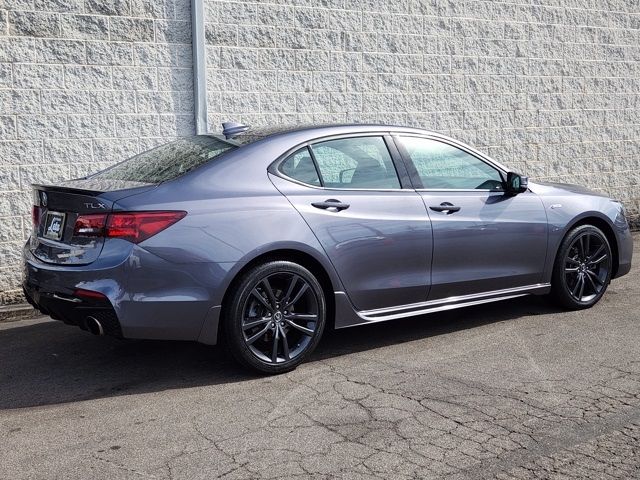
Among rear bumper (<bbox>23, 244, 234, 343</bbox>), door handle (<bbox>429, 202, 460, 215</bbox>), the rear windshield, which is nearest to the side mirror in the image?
door handle (<bbox>429, 202, 460, 215</bbox>)

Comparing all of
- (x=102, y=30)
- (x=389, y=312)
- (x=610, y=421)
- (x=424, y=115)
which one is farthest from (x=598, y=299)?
(x=102, y=30)

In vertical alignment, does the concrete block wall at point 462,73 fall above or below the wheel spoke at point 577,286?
above

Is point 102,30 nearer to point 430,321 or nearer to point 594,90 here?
point 430,321

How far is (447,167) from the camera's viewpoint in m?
6.73

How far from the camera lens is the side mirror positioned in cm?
686

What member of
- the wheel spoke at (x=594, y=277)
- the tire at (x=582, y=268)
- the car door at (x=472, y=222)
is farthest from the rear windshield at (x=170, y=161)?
the wheel spoke at (x=594, y=277)

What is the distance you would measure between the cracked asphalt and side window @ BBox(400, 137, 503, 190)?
3.66 ft

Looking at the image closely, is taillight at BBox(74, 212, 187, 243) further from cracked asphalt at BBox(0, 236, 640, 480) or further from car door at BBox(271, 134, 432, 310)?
cracked asphalt at BBox(0, 236, 640, 480)

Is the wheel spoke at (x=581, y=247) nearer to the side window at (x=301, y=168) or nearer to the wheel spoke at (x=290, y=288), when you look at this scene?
the side window at (x=301, y=168)

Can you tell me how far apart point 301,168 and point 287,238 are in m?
0.59

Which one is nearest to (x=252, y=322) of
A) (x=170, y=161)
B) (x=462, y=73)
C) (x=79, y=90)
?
(x=170, y=161)

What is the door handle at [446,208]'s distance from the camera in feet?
21.1

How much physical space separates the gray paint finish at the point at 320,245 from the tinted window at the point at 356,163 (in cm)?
8

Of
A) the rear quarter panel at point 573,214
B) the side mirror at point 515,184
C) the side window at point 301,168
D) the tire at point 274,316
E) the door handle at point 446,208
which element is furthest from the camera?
the rear quarter panel at point 573,214
